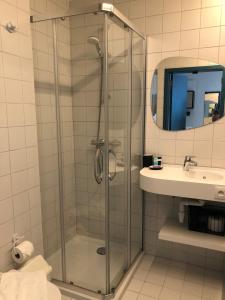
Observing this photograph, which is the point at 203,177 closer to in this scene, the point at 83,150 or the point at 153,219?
the point at 153,219

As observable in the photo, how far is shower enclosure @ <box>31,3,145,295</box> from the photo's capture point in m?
1.78

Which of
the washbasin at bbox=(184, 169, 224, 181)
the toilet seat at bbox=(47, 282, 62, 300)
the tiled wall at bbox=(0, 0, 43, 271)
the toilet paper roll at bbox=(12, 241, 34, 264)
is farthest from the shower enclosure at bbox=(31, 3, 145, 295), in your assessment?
the toilet seat at bbox=(47, 282, 62, 300)

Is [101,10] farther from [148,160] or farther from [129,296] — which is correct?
[129,296]

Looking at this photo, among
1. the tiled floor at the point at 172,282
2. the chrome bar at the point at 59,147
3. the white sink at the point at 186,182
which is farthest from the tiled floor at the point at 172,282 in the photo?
the white sink at the point at 186,182

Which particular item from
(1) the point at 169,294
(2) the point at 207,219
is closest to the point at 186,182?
(2) the point at 207,219

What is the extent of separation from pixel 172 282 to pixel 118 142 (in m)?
1.31

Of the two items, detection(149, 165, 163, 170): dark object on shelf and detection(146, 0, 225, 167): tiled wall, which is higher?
detection(146, 0, 225, 167): tiled wall

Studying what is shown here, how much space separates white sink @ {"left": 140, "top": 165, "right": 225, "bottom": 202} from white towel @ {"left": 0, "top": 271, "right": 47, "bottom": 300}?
1.01 metres

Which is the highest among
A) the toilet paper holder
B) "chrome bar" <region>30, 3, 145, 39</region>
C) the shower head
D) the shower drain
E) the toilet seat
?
"chrome bar" <region>30, 3, 145, 39</region>

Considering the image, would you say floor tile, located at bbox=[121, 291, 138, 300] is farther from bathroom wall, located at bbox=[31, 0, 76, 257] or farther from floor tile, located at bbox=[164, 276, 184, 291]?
bathroom wall, located at bbox=[31, 0, 76, 257]

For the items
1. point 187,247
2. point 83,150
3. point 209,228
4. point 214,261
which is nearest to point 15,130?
point 83,150

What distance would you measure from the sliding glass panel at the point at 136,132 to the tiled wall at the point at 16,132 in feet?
2.70

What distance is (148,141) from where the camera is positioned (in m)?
2.39

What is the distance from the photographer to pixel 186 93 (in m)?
2.16
